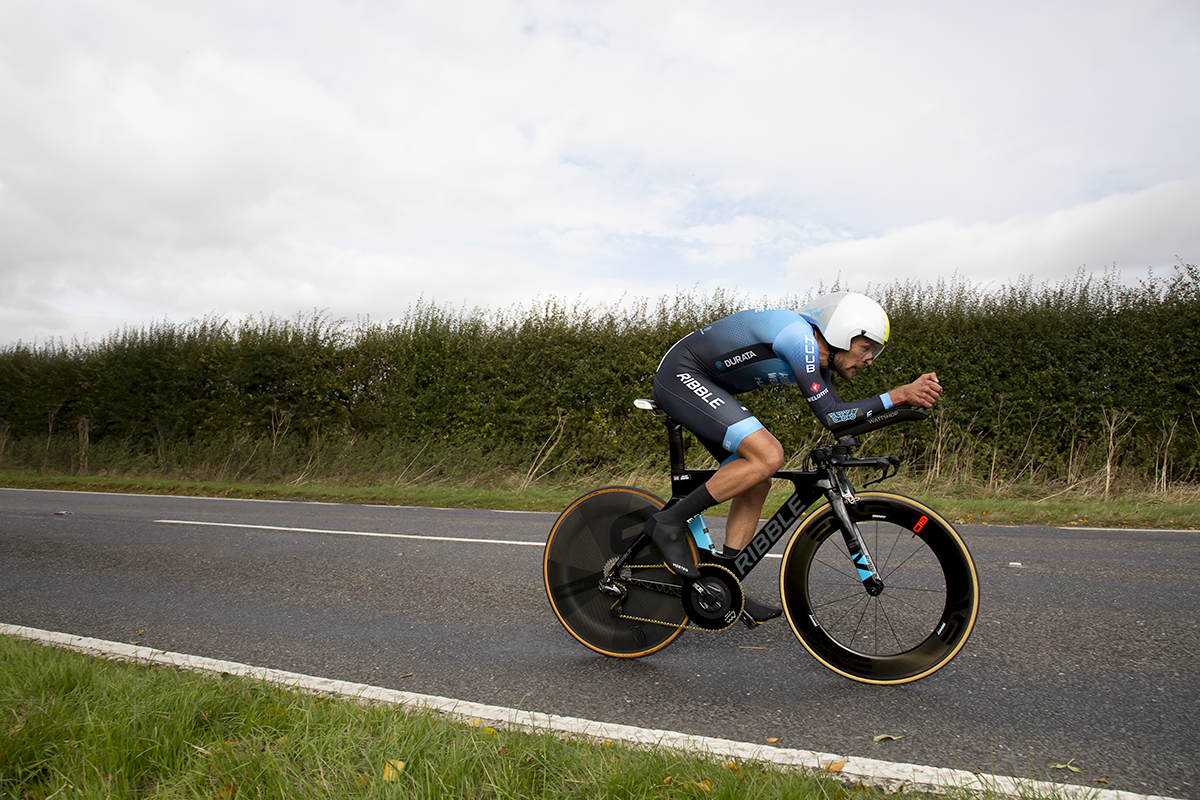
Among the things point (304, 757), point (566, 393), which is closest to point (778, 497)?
point (566, 393)

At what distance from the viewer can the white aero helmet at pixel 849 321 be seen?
10.9 ft

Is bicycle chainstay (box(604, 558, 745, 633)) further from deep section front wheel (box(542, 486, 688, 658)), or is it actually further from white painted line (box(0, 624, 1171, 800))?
white painted line (box(0, 624, 1171, 800))

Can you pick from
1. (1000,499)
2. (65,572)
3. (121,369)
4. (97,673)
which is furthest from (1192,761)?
(121,369)

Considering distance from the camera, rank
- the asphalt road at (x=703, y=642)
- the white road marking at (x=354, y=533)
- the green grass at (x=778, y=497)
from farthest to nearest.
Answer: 1. the green grass at (x=778, y=497)
2. the white road marking at (x=354, y=533)
3. the asphalt road at (x=703, y=642)

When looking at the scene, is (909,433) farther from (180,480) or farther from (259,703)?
(180,480)

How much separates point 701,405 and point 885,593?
119 centimetres

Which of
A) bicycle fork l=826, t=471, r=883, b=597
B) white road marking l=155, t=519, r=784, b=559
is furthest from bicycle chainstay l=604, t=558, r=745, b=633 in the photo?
white road marking l=155, t=519, r=784, b=559

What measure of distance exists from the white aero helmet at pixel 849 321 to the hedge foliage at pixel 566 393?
8772mm

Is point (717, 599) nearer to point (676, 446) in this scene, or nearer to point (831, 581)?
point (831, 581)

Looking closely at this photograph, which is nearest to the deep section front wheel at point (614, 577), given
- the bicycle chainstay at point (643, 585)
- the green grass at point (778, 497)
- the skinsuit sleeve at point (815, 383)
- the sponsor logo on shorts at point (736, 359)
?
the bicycle chainstay at point (643, 585)

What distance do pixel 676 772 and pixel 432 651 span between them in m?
1.96

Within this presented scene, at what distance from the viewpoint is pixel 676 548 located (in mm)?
3512

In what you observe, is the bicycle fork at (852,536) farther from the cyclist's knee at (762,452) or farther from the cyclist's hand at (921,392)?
→ the cyclist's hand at (921,392)

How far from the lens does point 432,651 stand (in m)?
3.86
